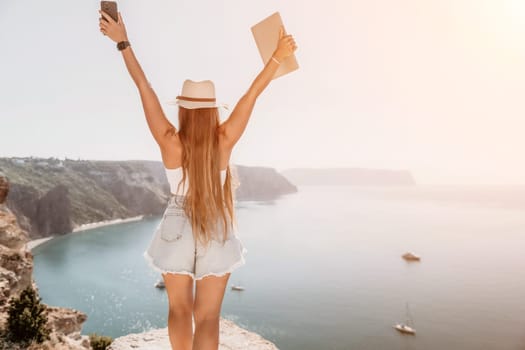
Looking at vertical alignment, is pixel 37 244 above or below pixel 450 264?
above

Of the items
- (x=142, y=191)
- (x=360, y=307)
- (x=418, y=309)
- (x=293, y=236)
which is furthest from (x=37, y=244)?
(x=418, y=309)

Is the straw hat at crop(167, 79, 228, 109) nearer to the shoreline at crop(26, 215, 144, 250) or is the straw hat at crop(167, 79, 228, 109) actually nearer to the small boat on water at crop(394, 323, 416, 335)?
the small boat on water at crop(394, 323, 416, 335)

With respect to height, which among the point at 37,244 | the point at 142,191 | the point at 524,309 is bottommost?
the point at 524,309

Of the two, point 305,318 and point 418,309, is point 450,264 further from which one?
point 305,318

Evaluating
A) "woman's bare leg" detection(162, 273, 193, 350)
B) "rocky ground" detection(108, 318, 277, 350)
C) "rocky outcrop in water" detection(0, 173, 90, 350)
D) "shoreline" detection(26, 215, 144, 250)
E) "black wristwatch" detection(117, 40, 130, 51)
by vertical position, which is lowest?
"shoreline" detection(26, 215, 144, 250)

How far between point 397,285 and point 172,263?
58996mm

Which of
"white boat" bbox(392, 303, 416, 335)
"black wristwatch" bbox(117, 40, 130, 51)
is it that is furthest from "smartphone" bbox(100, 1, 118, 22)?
"white boat" bbox(392, 303, 416, 335)

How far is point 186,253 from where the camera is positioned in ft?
6.46

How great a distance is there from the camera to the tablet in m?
2.03

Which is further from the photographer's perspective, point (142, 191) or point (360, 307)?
point (142, 191)

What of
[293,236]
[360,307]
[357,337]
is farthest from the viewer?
[293,236]

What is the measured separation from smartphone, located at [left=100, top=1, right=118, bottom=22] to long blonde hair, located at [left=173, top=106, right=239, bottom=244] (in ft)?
2.00

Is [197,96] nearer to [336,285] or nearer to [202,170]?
[202,170]

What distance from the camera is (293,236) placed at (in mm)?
89250
